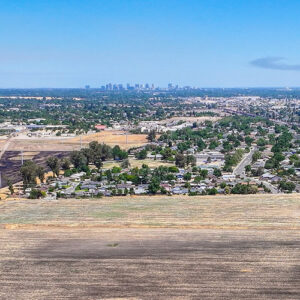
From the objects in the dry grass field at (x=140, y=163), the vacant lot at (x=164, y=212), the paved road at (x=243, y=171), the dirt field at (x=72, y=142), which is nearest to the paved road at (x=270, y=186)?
the paved road at (x=243, y=171)

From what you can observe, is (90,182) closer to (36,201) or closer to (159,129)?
(36,201)

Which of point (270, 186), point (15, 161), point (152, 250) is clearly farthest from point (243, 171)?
point (152, 250)

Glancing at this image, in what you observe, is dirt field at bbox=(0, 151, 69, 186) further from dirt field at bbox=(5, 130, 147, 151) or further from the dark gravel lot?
the dark gravel lot

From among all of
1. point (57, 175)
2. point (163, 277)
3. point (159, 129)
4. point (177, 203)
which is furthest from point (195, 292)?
point (159, 129)

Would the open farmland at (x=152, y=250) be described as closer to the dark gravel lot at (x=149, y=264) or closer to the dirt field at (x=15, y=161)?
the dark gravel lot at (x=149, y=264)

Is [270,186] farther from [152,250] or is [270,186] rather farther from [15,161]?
[15,161]

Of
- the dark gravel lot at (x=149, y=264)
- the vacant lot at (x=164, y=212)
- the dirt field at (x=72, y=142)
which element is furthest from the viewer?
the dirt field at (x=72, y=142)

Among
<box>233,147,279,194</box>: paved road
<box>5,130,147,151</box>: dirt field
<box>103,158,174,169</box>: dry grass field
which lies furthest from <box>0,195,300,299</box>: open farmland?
<box>5,130,147,151</box>: dirt field
